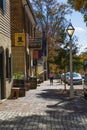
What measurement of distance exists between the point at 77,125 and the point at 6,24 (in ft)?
38.7

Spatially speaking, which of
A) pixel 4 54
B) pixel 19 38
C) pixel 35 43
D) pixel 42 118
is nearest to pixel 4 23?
pixel 4 54

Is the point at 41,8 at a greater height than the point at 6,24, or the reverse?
the point at 41,8

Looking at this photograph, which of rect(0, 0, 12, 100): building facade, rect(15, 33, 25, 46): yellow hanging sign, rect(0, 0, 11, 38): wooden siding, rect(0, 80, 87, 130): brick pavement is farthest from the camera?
rect(15, 33, 25, 46): yellow hanging sign

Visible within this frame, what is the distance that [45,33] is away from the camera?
7319cm

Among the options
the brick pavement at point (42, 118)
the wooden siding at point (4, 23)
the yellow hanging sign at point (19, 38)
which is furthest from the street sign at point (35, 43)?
the brick pavement at point (42, 118)

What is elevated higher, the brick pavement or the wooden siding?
the wooden siding

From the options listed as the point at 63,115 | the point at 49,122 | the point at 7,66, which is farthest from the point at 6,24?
the point at 49,122

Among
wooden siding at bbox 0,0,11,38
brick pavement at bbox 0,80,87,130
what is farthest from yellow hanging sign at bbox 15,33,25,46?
brick pavement at bbox 0,80,87,130

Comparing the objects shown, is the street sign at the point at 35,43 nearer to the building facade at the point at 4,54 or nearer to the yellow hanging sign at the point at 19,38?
the yellow hanging sign at the point at 19,38

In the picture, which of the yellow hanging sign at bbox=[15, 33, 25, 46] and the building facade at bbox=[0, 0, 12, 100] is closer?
the building facade at bbox=[0, 0, 12, 100]

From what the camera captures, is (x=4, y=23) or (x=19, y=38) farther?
(x=19, y=38)

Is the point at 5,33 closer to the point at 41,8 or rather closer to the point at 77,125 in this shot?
the point at 77,125

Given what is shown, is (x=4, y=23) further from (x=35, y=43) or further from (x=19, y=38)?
(x=35, y=43)

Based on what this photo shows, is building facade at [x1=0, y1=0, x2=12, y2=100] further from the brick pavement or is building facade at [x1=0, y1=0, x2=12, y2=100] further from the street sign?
the street sign
